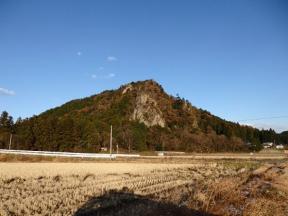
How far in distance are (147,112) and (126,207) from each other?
14960cm

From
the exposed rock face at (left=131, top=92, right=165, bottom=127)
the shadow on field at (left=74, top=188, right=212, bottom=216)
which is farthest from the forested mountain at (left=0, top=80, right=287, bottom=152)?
the shadow on field at (left=74, top=188, right=212, bottom=216)

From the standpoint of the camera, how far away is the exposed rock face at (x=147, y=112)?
16175cm

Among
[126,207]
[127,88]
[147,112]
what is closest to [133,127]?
[147,112]

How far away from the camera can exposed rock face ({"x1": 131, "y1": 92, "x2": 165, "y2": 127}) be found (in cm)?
16175

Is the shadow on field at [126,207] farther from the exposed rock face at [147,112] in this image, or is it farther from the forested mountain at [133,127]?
the exposed rock face at [147,112]

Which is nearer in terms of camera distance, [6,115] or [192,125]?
[6,115]

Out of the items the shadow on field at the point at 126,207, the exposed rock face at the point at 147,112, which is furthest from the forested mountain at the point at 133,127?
the shadow on field at the point at 126,207

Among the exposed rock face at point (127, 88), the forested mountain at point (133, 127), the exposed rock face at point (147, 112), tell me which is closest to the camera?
the forested mountain at point (133, 127)

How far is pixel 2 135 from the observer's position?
10481cm

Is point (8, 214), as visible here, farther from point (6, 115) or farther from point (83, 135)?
point (6, 115)

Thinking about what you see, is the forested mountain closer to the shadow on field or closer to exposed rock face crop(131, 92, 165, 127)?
exposed rock face crop(131, 92, 165, 127)

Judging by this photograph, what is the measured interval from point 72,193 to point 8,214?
591 centimetres

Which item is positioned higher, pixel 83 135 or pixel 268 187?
pixel 83 135

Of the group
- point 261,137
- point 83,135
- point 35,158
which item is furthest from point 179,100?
point 35,158
